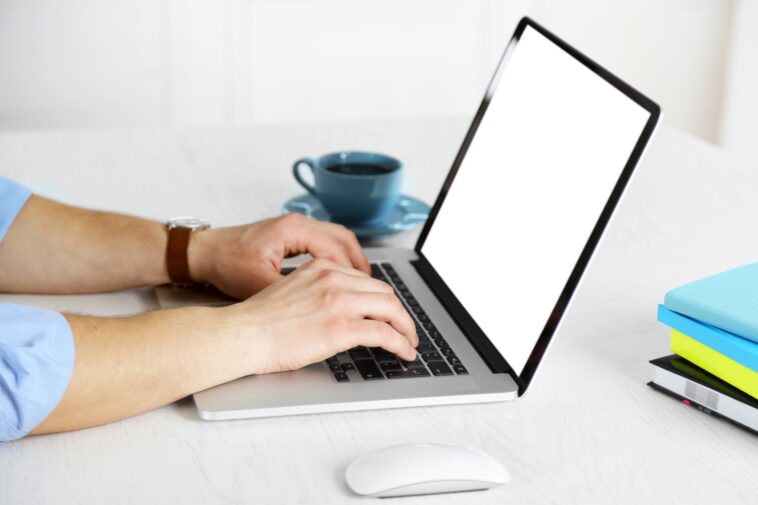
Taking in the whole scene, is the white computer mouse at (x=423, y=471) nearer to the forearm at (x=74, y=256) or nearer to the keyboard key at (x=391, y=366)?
the keyboard key at (x=391, y=366)

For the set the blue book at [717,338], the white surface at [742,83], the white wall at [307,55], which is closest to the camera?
the blue book at [717,338]

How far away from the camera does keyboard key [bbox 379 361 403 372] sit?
102 centimetres

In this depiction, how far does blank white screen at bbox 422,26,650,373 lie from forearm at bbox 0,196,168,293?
36cm

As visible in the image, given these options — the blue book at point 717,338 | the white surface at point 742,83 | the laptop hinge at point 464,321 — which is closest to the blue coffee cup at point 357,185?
the laptop hinge at point 464,321

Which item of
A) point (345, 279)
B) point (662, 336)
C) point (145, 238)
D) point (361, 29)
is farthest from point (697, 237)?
point (361, 29)

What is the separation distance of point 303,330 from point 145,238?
363mm

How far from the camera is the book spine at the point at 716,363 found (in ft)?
3.03

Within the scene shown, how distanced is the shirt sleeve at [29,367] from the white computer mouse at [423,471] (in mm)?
273

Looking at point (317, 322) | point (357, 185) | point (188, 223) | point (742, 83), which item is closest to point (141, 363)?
point (317, 322)

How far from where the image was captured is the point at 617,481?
859 millimetres

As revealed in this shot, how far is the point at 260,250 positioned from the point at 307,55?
95.3 inches

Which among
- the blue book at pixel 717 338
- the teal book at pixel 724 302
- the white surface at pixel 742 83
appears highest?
the teal book at pixel 724 302

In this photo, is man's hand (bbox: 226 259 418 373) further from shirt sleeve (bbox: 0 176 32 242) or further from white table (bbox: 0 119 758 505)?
shirt sleeve (bbox: 0 176 32 242)

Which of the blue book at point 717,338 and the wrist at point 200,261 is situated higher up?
the blue book at point 717,338
